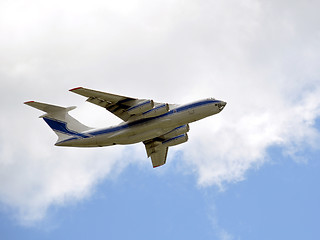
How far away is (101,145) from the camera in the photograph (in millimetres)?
30906

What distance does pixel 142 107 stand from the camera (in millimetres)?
29109

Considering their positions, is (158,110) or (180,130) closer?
(158,110)

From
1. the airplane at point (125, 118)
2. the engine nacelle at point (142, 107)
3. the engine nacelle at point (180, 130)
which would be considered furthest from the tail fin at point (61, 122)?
the engine nacelle at point (180, 130)

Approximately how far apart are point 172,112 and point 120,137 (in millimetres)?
3423

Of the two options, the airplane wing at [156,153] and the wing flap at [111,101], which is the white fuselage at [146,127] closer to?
the wing flap at [111,101]

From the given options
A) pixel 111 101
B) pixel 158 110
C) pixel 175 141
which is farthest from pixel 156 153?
pixel 111 101

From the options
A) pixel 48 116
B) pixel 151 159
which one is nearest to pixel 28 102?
pixel 48 116

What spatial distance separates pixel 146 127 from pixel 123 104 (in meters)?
1.88

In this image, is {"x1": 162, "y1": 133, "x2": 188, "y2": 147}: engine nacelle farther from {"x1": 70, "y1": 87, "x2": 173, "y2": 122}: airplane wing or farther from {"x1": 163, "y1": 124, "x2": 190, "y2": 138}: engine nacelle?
{"x1": 70, "y1": 87, "x2": 173, "y2": 122}: airplane wing

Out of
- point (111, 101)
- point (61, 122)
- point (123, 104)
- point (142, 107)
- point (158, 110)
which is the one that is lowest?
point (158, 110)

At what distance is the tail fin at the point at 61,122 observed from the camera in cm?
3133

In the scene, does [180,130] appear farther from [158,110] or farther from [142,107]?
[142,107]

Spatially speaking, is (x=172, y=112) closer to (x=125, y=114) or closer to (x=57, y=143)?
(x=125, y=114)

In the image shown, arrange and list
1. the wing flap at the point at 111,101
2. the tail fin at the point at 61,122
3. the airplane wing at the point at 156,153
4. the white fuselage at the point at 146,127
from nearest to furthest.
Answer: the wing flap at the point at 111,101, the white fuselage at the point at 146,127, the tail fin at the point at 61,122, the airplane wing at the point at 156,153
